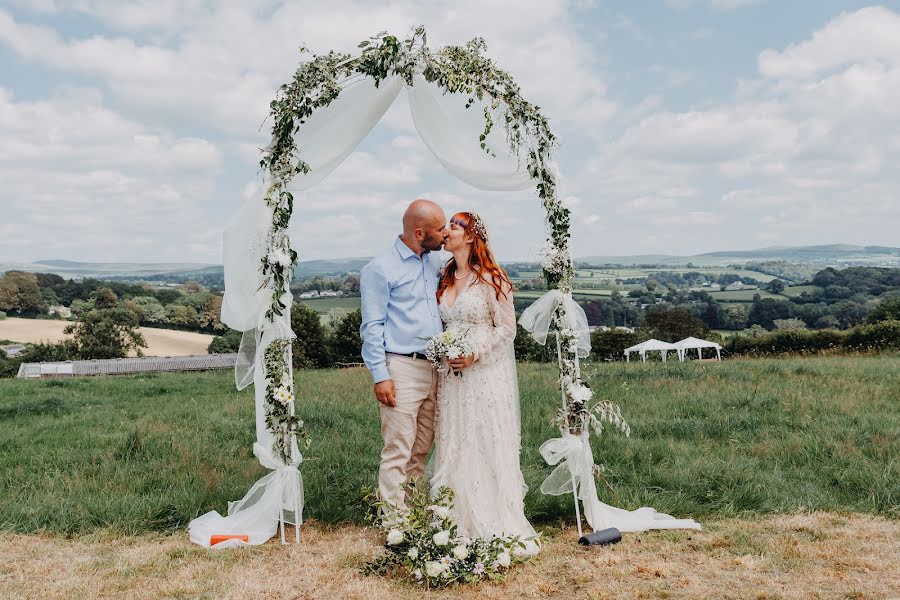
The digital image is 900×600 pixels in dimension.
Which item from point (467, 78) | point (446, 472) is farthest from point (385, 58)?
point (446, 472)

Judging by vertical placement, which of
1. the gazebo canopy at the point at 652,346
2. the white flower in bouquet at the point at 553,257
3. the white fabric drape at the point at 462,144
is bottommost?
the gazebo canopy at the point at 652,346

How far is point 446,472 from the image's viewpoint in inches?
199

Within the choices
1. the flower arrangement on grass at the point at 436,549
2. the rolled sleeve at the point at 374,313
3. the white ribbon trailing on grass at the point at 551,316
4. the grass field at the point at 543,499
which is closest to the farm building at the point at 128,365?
the grass field at the point at 543,499

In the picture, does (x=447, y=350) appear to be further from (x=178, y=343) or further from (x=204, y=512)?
(x=178, y=343)

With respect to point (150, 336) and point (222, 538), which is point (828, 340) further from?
point (150, 336)

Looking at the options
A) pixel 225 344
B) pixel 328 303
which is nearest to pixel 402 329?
pixel 328 303

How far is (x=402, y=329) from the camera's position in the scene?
16.5 ft

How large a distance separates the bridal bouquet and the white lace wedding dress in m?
0.15

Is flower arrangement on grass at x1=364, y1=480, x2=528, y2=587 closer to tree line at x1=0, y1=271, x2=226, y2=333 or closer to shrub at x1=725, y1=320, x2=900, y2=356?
shrub at x1=725, y1=320, x2=900, y2=356

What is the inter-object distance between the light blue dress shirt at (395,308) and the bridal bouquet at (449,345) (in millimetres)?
212

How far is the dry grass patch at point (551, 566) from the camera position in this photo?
4367 mm

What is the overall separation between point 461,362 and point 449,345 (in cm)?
17

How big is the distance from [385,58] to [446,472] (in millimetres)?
3384

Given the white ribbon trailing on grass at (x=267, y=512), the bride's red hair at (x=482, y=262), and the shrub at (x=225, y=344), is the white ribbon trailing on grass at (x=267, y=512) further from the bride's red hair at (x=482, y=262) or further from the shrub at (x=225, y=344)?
the shrub at (x=225, y=344)
